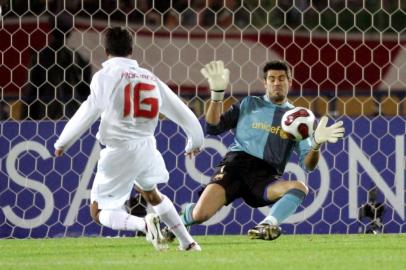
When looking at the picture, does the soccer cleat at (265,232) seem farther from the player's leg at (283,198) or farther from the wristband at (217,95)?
the wristband at (217,95)

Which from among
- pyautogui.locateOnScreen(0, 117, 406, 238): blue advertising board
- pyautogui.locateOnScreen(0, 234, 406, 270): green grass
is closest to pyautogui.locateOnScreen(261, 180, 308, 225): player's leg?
pyautogui.locateOnScreen(0, 234, 406, 270): green grass

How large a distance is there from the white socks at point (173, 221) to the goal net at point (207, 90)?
1.79 meters

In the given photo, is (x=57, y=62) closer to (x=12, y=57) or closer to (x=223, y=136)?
(x=12, y=57)

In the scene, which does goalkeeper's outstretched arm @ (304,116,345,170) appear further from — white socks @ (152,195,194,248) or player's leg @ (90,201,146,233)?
player's leg @ (90,201,146,233)

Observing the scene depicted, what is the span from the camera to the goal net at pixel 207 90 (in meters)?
8.20

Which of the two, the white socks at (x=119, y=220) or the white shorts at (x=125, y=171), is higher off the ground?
the white shorts at (x=125, y=171)

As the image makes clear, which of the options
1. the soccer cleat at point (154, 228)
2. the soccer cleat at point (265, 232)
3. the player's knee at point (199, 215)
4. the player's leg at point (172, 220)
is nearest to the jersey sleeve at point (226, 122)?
the player's knee at point (199, 215)

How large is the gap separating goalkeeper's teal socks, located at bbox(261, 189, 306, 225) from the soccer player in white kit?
27.5 inches

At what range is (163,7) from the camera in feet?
30.1

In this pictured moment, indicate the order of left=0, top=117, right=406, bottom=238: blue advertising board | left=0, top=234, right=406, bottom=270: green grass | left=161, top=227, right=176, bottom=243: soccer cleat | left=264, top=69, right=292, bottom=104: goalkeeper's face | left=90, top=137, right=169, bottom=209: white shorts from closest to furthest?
left=0, top=234, right=406, bottom=270: green grass, left=90, top=137, right=169, bottom=209: white shorts, left=161, top=227, right=176, bottom=243: soccer cleat, left=264, top=69, right=292, bottom=104: goalkeeper's face, left=0, top=117, right=406, bottom=238: blue advertising board

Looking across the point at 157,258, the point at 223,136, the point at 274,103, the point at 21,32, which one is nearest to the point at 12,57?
the point at 21,32

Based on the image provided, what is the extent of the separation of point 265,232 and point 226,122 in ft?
2.79

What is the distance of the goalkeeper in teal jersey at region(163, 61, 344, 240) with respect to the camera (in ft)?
23.8

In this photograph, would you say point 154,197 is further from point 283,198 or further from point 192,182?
point 192,182
